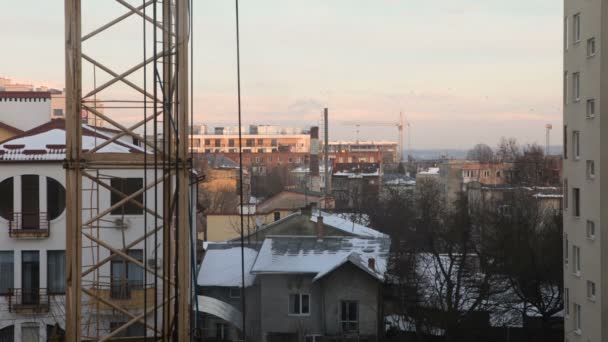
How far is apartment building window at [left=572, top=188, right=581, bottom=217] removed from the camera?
55.9ft

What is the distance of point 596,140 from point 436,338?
5423 millimetres

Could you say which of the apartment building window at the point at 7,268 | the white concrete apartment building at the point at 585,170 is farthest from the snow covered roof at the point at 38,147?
the white concrete apartment building at the point at 585,170

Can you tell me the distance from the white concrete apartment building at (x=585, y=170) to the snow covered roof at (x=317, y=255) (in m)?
3.96

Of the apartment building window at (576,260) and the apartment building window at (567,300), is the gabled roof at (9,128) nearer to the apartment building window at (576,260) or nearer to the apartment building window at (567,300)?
the apartment building window at (576,260)

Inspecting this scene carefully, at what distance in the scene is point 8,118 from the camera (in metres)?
18.1

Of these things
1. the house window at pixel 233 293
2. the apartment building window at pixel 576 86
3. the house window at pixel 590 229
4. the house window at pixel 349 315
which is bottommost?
the house window at pixel 349 315

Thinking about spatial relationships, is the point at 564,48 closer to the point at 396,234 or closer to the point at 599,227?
the point at 599,227

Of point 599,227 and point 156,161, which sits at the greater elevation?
point 156,161

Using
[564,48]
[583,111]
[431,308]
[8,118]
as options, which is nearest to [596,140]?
[583,111]

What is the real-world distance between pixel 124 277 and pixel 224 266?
687 cm

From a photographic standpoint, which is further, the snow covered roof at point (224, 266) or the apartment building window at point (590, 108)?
the snow covered roof at point (224, 266)

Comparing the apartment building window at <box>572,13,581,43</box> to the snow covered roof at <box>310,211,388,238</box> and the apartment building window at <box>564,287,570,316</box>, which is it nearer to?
the apartment building window at <box>564,287,570,316</box>

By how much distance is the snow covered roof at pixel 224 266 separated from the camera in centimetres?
1942

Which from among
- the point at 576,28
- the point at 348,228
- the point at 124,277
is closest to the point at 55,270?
the point at 124,277
